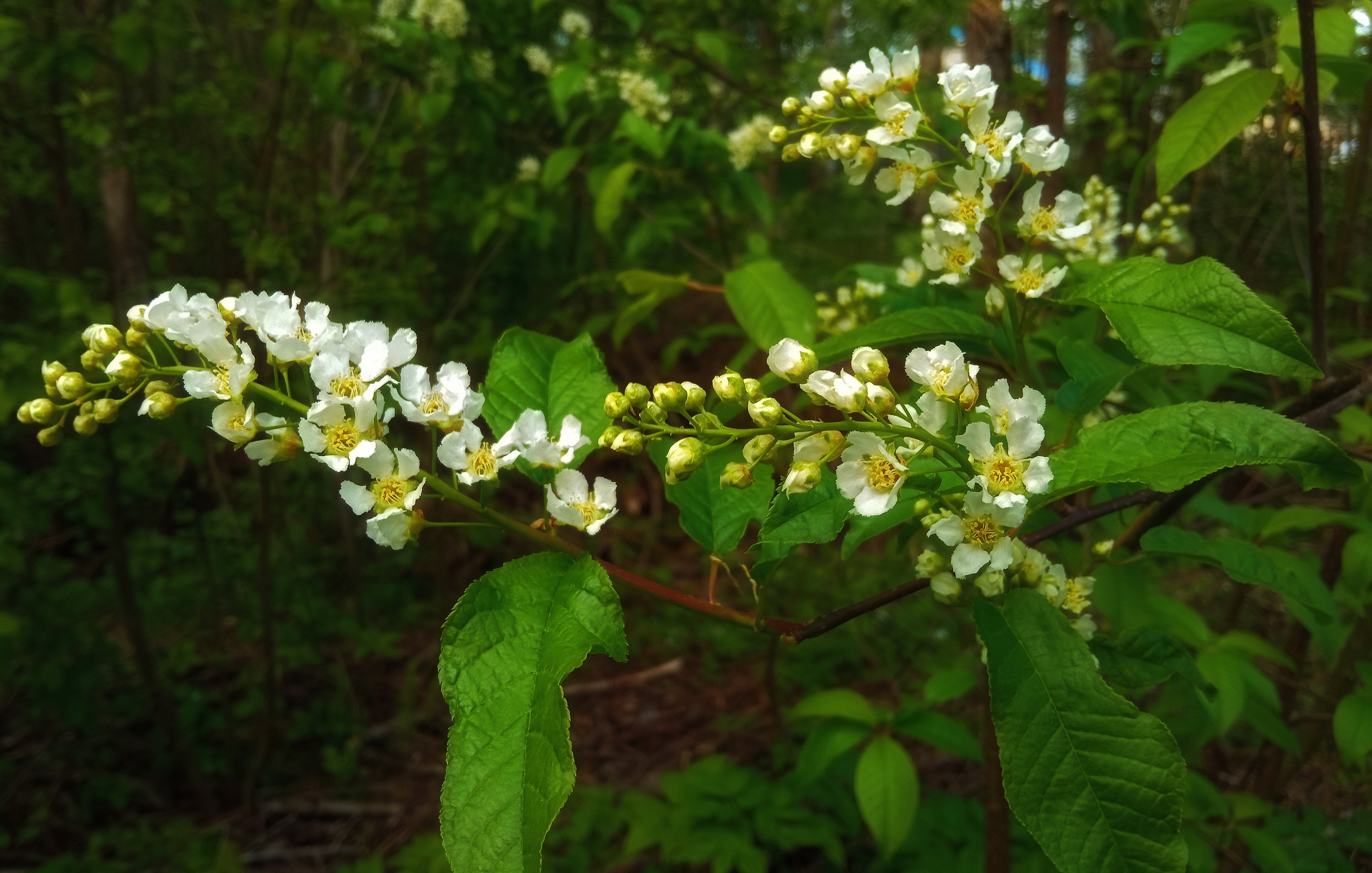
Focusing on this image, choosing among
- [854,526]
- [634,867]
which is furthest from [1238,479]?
[854,526]

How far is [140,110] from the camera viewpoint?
12.7 feet

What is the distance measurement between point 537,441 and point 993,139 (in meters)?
0.89

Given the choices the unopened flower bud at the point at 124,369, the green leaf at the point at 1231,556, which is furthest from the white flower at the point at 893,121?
the unopened flower bud at the point at 124,369

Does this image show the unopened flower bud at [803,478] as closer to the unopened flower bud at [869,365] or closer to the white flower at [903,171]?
the unopened flower bud at [869,365]

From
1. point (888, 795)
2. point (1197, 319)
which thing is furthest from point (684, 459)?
point (888, 795)

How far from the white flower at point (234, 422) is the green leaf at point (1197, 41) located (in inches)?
65.3

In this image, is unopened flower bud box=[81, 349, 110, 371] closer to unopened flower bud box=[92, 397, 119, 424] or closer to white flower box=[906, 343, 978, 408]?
unopened flower bud box=[92, 397, 119, 424]

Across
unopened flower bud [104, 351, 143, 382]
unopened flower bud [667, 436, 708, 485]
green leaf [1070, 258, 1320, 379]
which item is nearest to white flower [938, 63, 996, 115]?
green leaf [1070, 258, 1320, 379]

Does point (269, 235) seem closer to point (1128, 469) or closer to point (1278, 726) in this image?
point (1128, 469)

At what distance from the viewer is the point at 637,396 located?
39.2 inches

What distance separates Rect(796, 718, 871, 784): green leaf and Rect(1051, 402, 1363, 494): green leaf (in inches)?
59.3

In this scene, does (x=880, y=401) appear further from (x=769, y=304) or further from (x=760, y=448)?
(x=769, y=304)

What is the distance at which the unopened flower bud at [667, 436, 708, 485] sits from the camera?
3.05 feet

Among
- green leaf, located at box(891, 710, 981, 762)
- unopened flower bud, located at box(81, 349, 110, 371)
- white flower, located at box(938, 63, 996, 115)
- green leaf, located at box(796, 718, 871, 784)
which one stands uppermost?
white flower, located at box(938, 63, 996, 115)
